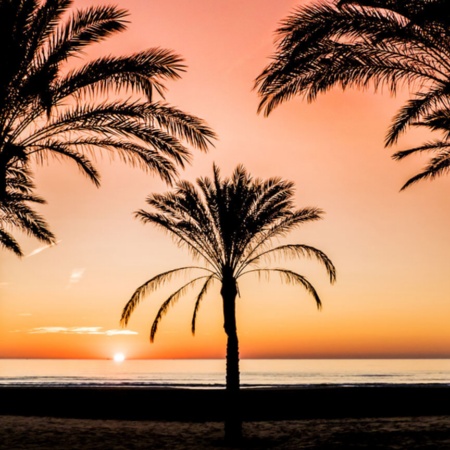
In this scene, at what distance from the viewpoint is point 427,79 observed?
38.4 feet

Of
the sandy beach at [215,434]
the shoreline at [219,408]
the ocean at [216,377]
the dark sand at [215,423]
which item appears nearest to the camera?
the sandy beach at [215,434]

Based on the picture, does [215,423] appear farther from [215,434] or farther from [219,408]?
[219,408]

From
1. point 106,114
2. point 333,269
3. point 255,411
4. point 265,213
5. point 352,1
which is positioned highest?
point 352,1

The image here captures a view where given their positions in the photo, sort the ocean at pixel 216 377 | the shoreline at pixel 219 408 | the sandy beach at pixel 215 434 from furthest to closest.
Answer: the ocean at pixel 216 377 < the shoreline at pixel 219 408 < the sandy beach at pixel 215 434

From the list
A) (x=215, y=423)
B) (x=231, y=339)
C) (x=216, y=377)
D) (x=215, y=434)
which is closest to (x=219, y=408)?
(x=215, y=423)

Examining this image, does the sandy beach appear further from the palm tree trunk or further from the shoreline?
the shoreline

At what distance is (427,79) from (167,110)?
546cm

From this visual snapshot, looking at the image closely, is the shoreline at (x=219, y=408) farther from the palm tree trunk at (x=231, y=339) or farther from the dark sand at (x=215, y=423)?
the palm tree trunk at (x=231, y=339)

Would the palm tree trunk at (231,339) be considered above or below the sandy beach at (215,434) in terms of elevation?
above

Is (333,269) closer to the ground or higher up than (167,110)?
closer to the ground

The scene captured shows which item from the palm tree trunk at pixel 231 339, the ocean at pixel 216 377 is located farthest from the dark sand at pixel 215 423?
the ocean at pixel 216 377

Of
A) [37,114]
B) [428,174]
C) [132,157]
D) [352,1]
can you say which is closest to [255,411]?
[428,174]

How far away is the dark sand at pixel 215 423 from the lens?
49.6 feet

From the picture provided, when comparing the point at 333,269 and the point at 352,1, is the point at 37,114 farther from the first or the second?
the point at 333,269
